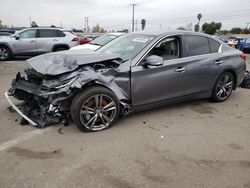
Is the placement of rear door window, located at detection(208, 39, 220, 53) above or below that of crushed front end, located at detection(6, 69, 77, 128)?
above

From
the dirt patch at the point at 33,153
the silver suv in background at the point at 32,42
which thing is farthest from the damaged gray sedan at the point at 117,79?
the silver suv in background at the point at 32,42

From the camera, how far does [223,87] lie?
19.6ft

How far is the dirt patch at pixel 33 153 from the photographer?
11.6 ft

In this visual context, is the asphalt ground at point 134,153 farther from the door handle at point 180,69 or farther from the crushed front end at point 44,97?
the door handle at point 180,69

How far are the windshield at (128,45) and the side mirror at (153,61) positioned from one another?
0.26 m

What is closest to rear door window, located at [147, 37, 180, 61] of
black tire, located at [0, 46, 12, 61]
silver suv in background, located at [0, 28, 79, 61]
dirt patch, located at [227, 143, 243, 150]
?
dirt patch, located at [227, 143, 243, 150]

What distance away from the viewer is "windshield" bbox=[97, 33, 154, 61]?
4.77 meters

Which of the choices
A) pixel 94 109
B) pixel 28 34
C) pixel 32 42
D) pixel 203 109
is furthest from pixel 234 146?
pixel 28 34

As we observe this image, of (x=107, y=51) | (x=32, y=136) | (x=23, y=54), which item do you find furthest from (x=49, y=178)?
(x=23, y=54)

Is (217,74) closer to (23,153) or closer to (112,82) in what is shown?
(112,82)

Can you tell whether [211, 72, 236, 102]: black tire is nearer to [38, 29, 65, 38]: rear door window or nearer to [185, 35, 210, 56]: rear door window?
[185, 35, 210, 56]: rear door window

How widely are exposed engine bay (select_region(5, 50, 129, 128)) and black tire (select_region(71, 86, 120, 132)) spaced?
12 cm

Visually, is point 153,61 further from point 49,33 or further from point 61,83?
point 49,33

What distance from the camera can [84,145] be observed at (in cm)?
384
